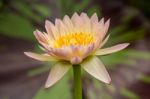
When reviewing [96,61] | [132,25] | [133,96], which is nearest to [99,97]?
[133,96]

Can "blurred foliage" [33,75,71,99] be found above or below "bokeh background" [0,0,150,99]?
below

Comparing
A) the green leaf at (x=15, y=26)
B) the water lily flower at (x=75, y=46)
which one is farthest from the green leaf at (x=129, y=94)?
the water lily flower at (x=75, y=46)

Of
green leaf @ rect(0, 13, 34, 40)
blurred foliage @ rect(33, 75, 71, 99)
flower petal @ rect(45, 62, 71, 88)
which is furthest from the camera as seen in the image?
green leaf @ rect(0, 13, 34, 40)

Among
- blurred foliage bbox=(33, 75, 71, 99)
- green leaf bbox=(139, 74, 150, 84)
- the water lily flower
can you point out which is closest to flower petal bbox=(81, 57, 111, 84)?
the water lily flower

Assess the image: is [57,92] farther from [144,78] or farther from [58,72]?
[58,72]

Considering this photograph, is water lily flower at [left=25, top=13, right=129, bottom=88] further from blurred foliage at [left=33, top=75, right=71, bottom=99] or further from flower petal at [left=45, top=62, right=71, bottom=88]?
blurred foliage at [left=33, top=75, right=71, bottom=99]

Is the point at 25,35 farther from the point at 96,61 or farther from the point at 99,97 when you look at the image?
the point at 96,61

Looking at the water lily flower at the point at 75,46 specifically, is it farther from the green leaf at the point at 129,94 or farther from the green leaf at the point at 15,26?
the green leaf at the point at 15,26
